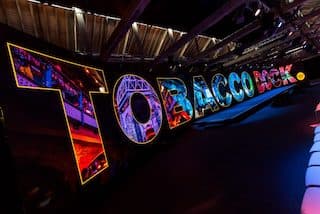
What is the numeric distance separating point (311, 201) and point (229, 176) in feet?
3.95

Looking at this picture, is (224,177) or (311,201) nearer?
(311,201)

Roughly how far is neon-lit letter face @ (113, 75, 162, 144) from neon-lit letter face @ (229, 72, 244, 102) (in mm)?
4731

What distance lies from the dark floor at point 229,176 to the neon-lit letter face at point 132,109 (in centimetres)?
63

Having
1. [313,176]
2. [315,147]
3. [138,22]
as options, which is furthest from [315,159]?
[138,22]

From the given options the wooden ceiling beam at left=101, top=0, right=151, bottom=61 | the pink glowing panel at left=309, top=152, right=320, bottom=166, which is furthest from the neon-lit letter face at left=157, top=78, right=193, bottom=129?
the pink glowing panel at left=309, top=152, right=320, bottom=166

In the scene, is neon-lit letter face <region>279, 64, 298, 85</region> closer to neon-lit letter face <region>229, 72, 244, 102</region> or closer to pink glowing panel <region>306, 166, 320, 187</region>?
neon-lit letter face <region>229, 72, 244, 102</region>

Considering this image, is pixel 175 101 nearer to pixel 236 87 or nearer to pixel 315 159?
pixel 236 87

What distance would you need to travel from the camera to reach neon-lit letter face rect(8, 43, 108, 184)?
3.36 m

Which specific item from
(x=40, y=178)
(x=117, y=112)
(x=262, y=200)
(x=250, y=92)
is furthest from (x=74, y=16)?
(x=250, y=92)

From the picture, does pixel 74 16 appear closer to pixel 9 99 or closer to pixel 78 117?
pixel 78 117

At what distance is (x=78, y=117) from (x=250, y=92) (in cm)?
931

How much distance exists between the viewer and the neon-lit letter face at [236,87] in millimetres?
10383

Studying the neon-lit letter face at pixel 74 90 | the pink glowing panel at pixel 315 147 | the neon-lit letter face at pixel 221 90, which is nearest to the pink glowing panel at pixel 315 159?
the pink glowing panel at pixel 315 147

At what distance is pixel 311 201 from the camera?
2.04 metres
